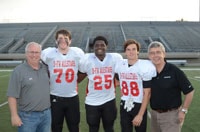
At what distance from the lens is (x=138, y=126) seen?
12.0 feet

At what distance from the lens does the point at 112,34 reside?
120ft

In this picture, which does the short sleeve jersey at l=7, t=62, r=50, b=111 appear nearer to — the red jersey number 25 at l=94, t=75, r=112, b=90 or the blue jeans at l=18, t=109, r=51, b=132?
the blue jeans at l=18, t=109, r=51, b=132

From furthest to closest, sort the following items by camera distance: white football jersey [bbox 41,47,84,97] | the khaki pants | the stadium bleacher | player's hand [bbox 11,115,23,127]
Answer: the stadium bleacher < white football jersey [bbox 41,47,84,97] < the khaki pants < player's hand [bbox 11,115,23,127]

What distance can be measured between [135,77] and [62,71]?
1.08m

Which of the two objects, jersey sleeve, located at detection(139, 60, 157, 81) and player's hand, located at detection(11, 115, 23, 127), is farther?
jersey sleeve, located at detection(139, 60, 157, 81)

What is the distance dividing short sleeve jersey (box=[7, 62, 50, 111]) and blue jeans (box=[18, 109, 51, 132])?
61 mm

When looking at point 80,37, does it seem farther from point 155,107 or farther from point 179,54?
point 155,107

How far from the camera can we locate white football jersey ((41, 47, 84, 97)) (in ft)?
13.3

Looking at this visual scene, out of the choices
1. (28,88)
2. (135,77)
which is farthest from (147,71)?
(28,88)

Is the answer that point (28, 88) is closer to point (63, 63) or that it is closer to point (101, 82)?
point (63, 63)

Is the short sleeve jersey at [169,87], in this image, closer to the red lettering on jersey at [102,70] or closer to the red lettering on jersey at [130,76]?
the red lettering on jersey at [130,76]

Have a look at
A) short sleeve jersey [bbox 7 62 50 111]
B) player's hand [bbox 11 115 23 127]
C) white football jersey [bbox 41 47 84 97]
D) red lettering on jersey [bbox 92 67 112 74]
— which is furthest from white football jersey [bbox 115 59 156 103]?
player's hand [bbox 11 115 23 127]

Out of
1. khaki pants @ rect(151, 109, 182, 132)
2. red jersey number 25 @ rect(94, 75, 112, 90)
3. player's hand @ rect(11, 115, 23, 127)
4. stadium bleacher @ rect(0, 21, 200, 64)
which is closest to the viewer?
player's hand @ rect(11, 115, 23, 127)

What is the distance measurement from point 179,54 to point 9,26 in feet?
83.2
